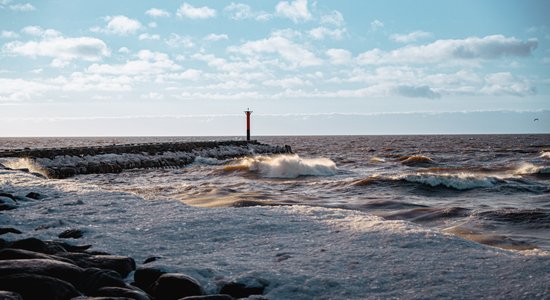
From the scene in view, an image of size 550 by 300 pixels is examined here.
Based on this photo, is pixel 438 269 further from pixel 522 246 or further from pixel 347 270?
pixel 522 246

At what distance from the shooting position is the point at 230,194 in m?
9.19

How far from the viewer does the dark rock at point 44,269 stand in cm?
291

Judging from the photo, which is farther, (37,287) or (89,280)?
(89,280)

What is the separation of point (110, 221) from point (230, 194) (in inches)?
156

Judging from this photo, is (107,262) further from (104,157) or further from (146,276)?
(104,157)

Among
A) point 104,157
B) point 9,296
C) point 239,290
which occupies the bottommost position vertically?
point 239,290

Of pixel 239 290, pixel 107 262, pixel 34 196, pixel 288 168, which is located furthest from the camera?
pixel 288 168

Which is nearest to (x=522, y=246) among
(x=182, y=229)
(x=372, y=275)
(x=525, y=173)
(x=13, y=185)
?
(x=372, y=275)

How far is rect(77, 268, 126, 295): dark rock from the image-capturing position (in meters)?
3.00

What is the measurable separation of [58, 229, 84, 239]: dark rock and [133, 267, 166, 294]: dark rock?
5.14ft

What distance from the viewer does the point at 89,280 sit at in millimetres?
3068

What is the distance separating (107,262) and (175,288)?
0.77 metres

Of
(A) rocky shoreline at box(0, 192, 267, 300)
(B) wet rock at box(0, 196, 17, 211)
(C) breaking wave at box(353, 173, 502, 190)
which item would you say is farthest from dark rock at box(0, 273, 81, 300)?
(C) breaking wave at box(353, 173, 502, 190)

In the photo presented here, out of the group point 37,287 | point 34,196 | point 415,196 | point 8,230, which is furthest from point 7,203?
point 415,196
